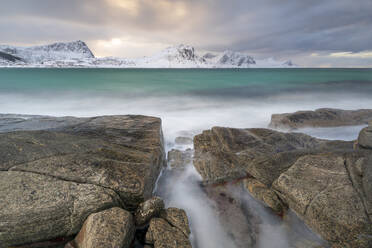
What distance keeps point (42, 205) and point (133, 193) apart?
1.60 m

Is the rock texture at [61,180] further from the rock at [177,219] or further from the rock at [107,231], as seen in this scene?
the rock at [177,219]

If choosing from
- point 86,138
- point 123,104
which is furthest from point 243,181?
point 123,104

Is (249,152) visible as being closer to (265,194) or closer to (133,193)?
(265,194)

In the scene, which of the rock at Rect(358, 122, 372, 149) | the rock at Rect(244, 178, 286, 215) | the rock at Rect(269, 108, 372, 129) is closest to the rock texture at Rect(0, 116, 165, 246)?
the rock at Rect(244, 178, 286, 215)

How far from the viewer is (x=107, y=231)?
3283mm

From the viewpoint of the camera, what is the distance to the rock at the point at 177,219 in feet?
12.6

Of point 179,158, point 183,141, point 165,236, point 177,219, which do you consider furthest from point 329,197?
point 183,141

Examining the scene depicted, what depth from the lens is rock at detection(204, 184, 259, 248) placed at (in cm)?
417

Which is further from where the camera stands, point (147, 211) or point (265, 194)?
point (265, 194)

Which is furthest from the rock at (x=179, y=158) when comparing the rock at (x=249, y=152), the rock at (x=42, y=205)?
the rock at (x=42, y=205)

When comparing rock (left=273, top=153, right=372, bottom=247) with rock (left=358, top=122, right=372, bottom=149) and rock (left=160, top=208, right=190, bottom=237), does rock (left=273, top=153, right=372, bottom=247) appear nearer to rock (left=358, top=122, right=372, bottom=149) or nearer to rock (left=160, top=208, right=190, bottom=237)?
rock (left=358, top=122, right=372, bottom=149)

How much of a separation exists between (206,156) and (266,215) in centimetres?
276

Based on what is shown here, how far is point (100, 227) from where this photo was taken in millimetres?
3330

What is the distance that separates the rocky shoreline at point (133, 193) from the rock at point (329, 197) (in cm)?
2
